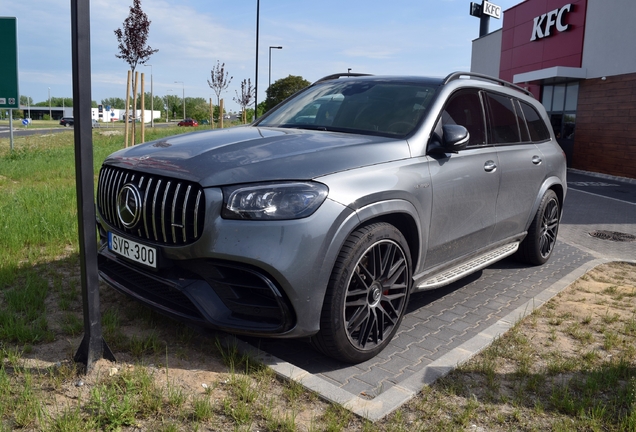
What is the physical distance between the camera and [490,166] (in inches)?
176

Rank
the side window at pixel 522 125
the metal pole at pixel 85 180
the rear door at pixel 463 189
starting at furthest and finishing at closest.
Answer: the side window at pixel 522 125
the rear door at pixel 463 189
the metal pole at pixel 85 180

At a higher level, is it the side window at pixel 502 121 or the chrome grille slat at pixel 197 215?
the side window at pixel 502 121

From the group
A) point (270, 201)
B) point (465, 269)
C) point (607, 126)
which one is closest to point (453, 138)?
point (465, 269)

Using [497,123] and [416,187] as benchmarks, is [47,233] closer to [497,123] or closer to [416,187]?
[416,187]

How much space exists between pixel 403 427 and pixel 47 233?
4.66 metres

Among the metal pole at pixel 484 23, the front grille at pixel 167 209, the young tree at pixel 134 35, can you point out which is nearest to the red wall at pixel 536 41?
the metal pole at pixel 484 23

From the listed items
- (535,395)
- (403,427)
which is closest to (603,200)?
(535,395)

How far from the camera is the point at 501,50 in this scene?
26281 mm

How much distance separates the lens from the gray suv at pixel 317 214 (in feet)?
9.43

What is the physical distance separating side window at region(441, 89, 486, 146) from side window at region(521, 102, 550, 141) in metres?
1.13

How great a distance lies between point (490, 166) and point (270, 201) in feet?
7.55

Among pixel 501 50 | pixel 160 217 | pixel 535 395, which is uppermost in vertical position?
pixel 501 50

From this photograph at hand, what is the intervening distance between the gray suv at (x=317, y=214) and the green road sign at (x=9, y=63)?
1178 cm

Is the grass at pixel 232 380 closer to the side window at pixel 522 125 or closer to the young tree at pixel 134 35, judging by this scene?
the side window at pixel 522 125
